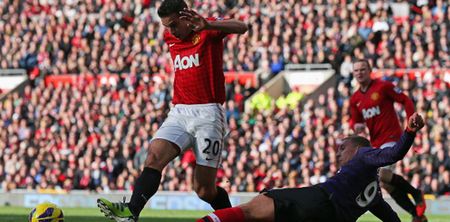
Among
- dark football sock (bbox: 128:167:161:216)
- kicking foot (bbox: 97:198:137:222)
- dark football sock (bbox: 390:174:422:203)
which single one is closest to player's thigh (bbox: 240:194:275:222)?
kicking foot (bbox: 97:198:137:222)

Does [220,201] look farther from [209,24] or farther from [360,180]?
[360,180]

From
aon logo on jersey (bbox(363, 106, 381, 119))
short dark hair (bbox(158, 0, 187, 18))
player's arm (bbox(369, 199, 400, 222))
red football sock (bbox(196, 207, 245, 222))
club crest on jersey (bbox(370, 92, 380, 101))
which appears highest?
short dark hair (bbox(158, 0, 187, 18))

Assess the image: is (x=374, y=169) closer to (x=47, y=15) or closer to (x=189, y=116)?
(x=189, y=116)

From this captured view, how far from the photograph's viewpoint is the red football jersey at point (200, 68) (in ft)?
33.1

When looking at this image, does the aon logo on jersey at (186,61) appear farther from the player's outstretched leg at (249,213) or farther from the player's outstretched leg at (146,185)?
the player's outstretched leg at (249,213)

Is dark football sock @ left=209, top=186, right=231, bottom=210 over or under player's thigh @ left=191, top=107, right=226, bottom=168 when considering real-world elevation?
under

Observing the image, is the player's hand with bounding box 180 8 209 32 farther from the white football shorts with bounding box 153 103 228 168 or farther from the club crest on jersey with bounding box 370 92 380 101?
the club crest on jersey with bounding box 370 92 380 101

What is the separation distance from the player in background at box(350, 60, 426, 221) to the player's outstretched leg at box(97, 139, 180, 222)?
4173mm

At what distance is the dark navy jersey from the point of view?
8172 millimetres

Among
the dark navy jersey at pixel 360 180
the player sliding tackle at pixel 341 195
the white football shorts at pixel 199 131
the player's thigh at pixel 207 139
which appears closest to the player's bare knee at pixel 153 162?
the white football shorts at pixel 199 131

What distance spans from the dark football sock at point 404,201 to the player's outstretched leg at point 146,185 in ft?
14.6

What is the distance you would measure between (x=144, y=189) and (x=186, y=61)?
1454 mm

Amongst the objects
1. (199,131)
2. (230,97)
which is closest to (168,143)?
(199,131)

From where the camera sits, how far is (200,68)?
10125 millimetres
